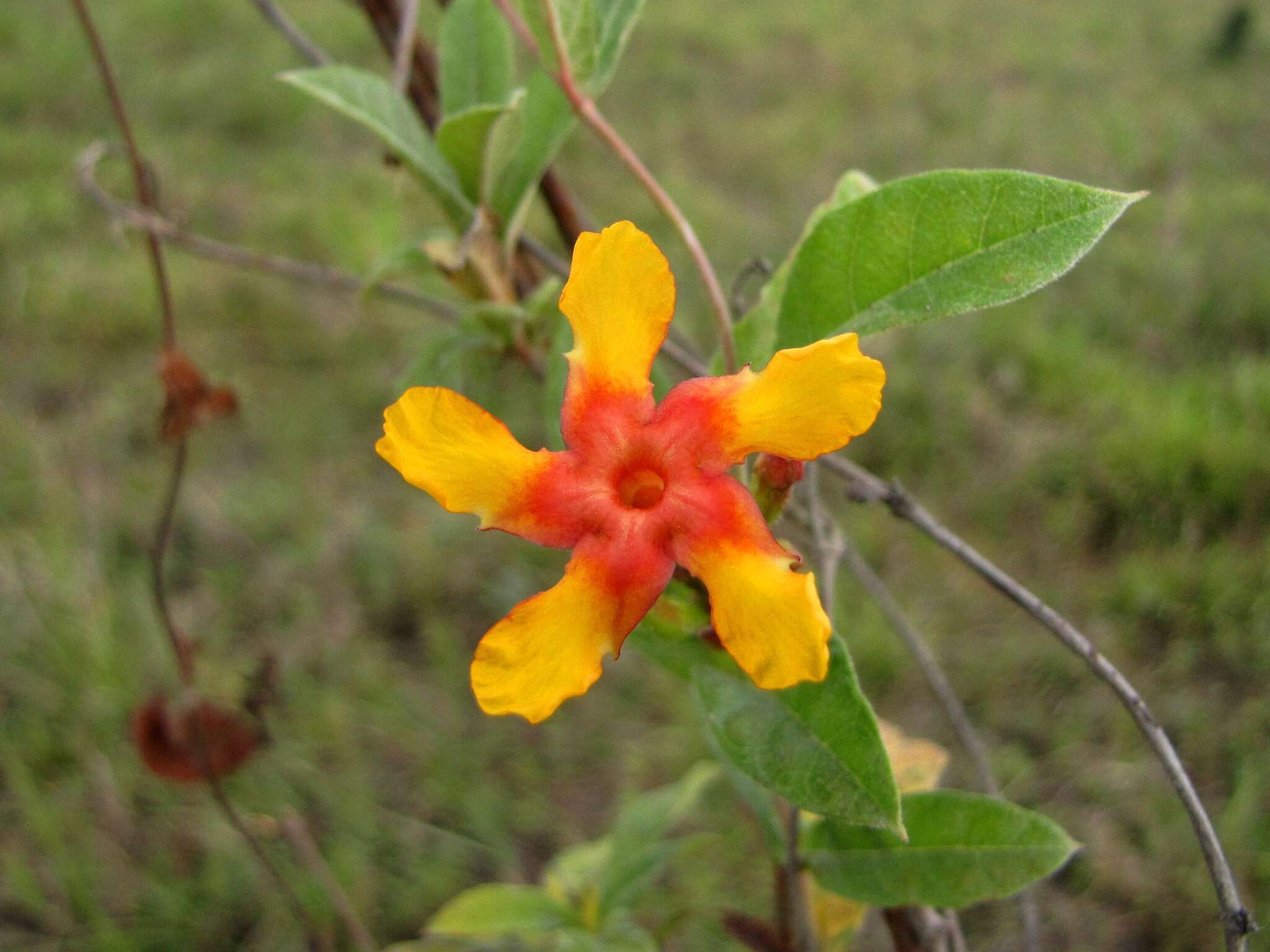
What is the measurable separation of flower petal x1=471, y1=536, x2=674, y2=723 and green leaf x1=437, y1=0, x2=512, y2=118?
491 mm

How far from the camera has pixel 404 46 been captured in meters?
0.81

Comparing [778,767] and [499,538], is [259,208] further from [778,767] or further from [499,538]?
[778,767]

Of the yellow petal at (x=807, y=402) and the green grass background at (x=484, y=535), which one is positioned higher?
the yellow petal at (x=807, y=402)

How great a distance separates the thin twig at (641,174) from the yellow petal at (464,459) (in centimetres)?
16

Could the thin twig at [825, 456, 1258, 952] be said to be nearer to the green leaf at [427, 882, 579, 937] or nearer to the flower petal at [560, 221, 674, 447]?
the flower petal at [560, 221, 674, 447]

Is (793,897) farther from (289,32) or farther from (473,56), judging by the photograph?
(289,32)

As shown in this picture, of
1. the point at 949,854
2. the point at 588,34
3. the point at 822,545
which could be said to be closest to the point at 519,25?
the point at 588,34

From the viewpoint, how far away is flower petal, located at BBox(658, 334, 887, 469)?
0.51 m

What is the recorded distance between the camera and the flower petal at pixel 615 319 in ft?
1.80

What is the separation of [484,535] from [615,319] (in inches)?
76.3

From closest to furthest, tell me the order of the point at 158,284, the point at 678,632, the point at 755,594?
the point at 755,594, the point at 678,632, the point at 158,284

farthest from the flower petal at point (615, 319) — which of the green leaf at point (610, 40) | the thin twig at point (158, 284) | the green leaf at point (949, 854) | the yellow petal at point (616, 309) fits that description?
the thin twig at point (158, 284)

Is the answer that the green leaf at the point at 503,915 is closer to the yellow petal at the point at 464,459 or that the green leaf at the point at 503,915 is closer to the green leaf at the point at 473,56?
the yellow petal at the point at 464,459

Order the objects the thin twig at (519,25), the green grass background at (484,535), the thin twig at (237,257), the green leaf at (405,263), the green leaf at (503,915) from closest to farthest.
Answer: the thin twig at (519,25) → the green leaf at (405,263) → the thin twig at (237,257) → the green leaf at (503,915) → the green grass background at (484,535)
